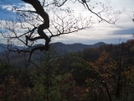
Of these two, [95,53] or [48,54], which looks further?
[95,53]

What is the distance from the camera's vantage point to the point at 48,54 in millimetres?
10922

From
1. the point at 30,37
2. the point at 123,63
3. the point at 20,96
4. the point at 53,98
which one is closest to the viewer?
the point at 30,37

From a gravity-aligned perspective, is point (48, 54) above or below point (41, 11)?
below

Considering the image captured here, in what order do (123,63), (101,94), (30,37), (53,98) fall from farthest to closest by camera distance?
(123,63), (101,94), (53,98), (30,37)

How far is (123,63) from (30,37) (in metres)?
12.0

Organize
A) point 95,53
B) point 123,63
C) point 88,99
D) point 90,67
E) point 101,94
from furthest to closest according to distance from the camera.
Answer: point 95,53 < point 123,63 < point 88,99 < point 101,94 < point 90,67

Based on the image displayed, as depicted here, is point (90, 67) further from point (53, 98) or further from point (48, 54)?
point (48, 54)

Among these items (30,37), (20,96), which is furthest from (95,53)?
(30,37)

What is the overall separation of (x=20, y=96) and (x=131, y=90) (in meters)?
9.60

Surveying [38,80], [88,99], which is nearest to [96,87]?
[88,99]

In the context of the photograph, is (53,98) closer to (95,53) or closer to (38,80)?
(38,80)

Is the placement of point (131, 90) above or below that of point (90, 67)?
below

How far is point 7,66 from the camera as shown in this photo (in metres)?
13.4

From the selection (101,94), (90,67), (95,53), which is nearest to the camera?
(90,67)
